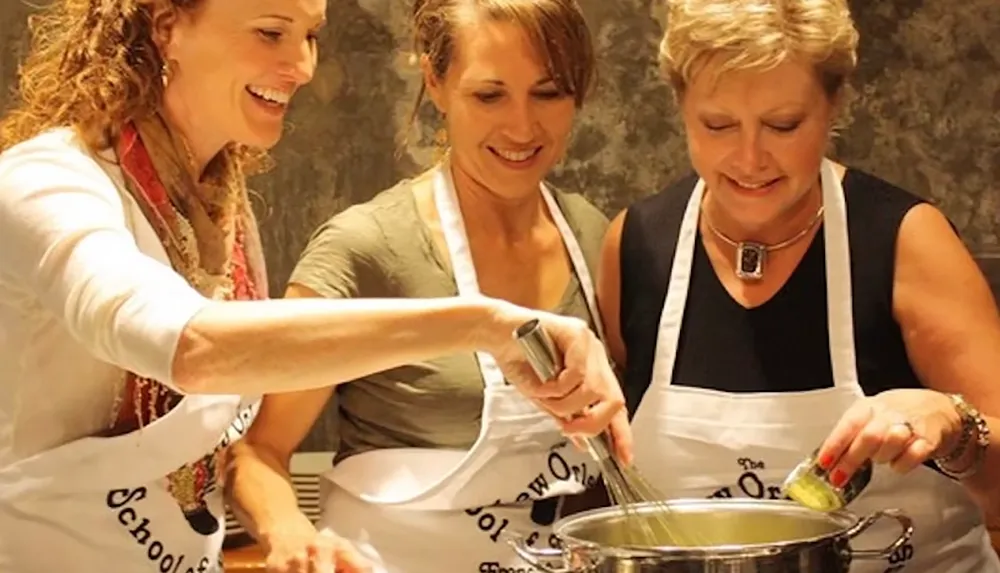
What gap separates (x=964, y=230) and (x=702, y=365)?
0.87 m

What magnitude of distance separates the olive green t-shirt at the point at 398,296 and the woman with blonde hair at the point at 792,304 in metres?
0.15

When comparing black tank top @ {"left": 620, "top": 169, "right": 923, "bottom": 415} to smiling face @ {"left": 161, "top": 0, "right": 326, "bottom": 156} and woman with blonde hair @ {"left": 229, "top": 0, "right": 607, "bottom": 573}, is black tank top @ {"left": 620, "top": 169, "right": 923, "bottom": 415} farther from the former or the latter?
smiling face @ {"left": 161, "top": 0, "right": 326, "bottom": 156}

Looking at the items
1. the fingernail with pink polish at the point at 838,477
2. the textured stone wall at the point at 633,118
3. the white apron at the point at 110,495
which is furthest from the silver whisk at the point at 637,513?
the textured stone wall at the point at 633,118

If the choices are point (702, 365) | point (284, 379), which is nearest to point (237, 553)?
point (702, 365)

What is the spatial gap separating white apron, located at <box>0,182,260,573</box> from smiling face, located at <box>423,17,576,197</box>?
416 millimetres

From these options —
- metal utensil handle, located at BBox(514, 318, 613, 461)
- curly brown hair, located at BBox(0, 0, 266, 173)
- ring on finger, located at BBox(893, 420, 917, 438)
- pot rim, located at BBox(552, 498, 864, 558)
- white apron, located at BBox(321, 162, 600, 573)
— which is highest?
curly brown hair, located at BBox(0, 0, 266, 173)

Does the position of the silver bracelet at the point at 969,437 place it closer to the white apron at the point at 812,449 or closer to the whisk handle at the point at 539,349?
the white apron at the point at 812,449

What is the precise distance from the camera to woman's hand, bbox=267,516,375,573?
4.13ft

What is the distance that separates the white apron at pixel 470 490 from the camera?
4.79 feet

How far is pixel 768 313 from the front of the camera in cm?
147

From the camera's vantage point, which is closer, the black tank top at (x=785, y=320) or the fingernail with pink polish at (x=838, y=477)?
the fingernail with pink polish at (x=838, y=477)

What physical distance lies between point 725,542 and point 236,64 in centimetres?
58

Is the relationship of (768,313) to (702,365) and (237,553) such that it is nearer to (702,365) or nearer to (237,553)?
(702,365)

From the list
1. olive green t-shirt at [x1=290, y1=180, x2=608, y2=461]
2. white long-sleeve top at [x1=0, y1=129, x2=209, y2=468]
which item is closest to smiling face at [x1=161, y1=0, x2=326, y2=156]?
Answer: white long-sleeve top at [x1=0, y1=129, x2=209, y2=468]
